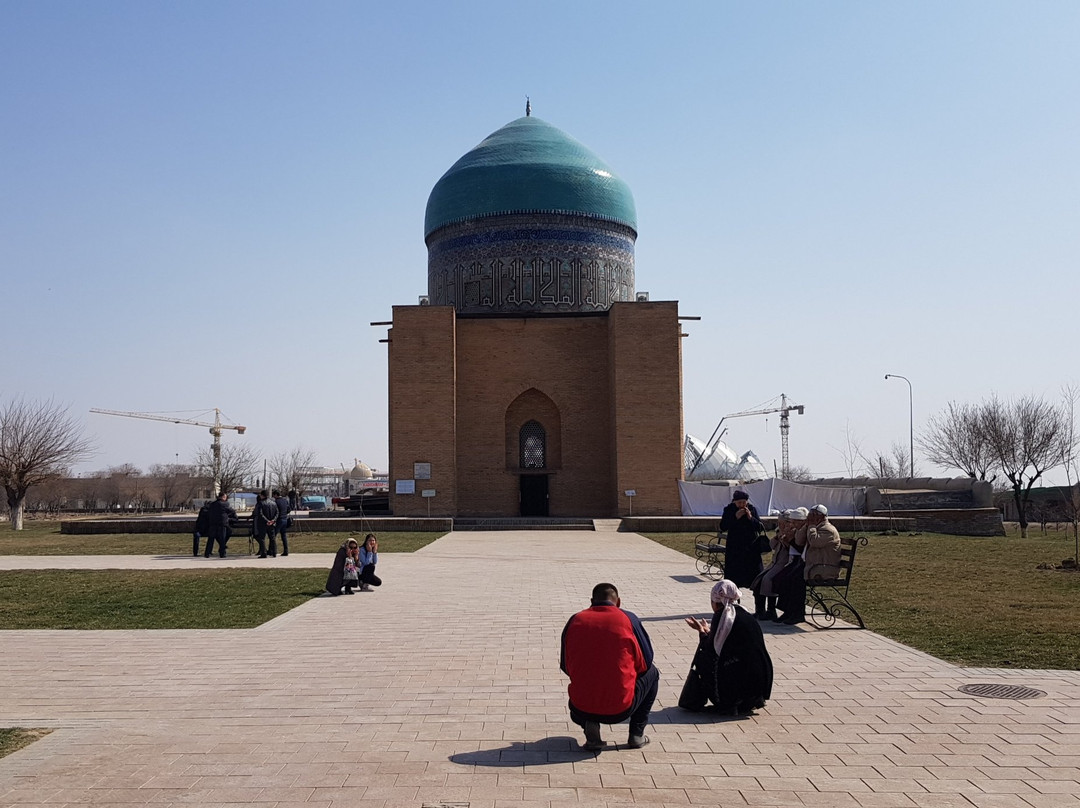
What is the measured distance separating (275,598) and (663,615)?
4124 millimetres

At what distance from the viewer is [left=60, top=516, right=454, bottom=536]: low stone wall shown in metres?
23.1

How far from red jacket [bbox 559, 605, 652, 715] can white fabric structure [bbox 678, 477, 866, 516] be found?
66.5 ft

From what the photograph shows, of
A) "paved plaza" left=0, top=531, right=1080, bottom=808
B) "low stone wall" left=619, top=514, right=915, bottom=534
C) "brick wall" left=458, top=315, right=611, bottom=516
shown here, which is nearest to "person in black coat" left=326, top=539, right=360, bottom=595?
"paved plaza" left=0, top=531, right=1080, bottom=808

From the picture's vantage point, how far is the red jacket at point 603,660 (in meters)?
4.58

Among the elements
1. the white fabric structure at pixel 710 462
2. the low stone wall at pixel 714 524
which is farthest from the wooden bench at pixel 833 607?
the white fabric structure at pixel 710 462

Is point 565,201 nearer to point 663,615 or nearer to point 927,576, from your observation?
point 927,576

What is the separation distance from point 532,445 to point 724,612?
75.2 ft

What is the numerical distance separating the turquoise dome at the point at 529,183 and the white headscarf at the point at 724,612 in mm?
25121

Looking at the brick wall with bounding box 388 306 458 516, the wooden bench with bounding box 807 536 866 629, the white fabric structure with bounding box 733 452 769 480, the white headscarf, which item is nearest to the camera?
the white headscarf

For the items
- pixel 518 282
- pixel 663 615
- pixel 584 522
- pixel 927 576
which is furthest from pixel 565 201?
pixel 663 615

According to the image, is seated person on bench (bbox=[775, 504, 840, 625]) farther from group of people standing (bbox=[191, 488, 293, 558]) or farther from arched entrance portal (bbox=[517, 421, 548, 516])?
arched entrance portal (bbox=[517, 421, 548, 516])

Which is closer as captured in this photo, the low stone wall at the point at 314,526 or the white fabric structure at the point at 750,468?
the low stone wall at the point at 314,526

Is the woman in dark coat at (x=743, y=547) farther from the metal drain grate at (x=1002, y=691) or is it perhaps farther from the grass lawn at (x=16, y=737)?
the grass lawn at (x=16, y=737)

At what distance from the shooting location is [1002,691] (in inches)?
224
